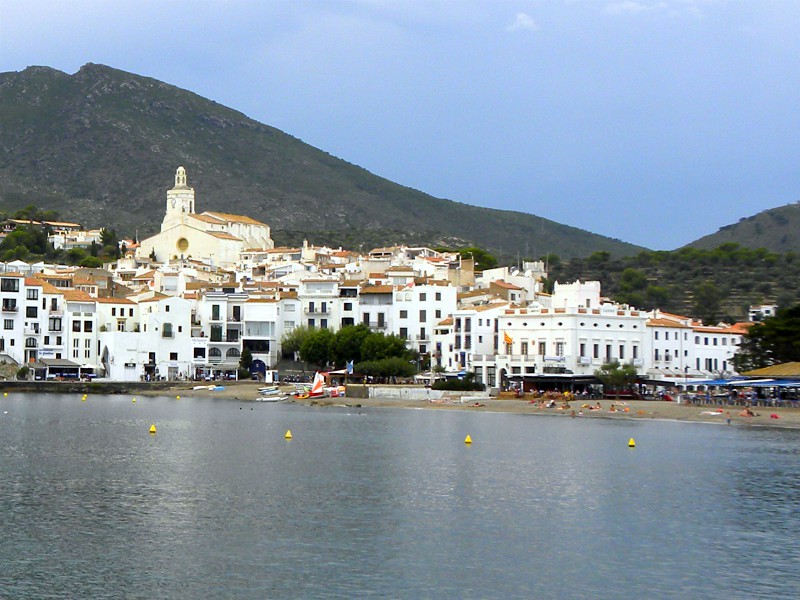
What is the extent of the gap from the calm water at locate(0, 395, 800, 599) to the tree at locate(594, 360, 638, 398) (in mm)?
23030

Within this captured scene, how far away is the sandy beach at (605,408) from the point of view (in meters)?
63.7

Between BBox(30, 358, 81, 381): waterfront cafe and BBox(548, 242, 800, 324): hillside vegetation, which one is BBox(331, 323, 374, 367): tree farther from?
BBox(548, 242, 800, 324): hillside vegetation

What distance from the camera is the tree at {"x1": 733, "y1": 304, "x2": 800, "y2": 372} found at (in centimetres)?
7681

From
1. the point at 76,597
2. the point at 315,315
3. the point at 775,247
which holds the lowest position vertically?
the point at 76,597

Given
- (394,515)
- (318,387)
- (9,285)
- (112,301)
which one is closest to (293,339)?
(318,387)

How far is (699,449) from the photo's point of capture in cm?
5125

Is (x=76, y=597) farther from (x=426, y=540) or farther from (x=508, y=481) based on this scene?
(x=508, y=481)

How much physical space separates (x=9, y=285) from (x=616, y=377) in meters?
47.5

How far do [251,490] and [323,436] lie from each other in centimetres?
1869

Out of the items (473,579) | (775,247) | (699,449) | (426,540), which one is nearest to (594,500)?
(426,540)

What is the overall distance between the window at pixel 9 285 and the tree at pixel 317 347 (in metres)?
23.2

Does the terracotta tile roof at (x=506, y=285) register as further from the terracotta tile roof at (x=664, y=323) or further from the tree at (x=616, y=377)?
the tree at (x=616, y=377)

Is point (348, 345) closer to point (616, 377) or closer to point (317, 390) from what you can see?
point (317, 390)

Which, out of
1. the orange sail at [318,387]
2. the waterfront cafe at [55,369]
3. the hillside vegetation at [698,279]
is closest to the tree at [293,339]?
the orange sail at [318,387]
